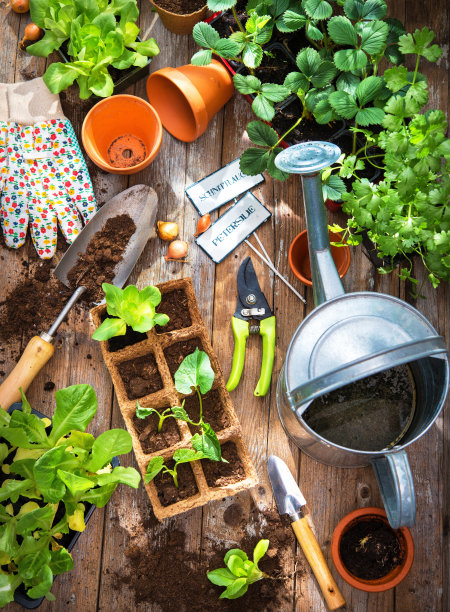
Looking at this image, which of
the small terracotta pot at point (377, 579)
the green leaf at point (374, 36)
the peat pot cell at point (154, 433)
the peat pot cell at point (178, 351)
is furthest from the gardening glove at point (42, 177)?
the small terracotta pot at point (377, 579)

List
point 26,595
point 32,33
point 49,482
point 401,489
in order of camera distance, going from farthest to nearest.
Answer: point 32,33
point 26,595
point 49,482
point 401,489

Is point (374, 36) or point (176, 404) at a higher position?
point (374, 36)

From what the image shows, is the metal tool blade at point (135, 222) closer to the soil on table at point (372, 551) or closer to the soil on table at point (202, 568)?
the soil on table at point (202, 568)

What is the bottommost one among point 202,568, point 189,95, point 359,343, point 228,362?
point 202,568

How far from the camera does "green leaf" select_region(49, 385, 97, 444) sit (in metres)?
1.12

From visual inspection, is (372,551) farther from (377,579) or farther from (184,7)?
(184,7)

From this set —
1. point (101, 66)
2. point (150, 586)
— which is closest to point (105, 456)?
point (150, 586)

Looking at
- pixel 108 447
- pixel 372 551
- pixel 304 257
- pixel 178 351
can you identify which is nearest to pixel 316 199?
pixel 304 257

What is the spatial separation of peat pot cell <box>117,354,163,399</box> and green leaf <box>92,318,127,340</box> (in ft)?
0.41

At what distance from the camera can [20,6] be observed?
152 centimetres

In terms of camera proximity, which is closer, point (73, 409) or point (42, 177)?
point (73, 409)

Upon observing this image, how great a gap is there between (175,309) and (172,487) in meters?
0.42

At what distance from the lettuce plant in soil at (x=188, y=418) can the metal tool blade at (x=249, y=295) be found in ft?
0.76

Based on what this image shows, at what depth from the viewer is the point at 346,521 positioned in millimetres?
1354
